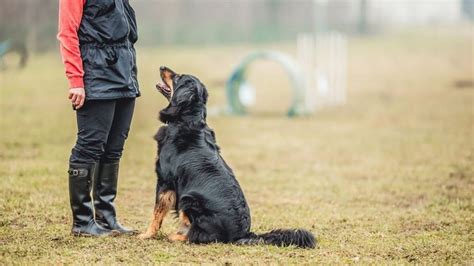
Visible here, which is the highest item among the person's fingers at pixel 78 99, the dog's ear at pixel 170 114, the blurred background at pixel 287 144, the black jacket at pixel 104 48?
the black jacket at pixel 104 48

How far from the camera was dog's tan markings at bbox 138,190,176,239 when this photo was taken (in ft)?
16.6

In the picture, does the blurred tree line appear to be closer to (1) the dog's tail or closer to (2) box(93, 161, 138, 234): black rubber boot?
(2) box(93, 161, 138, 234): black rubber boot

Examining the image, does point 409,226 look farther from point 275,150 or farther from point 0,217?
point 275,150

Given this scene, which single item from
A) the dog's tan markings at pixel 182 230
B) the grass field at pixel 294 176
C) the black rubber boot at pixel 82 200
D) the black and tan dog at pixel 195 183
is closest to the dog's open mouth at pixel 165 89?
the black and tan dog at pixel 195 183

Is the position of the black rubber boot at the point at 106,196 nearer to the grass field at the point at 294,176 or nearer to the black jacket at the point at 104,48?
the grass field at the point at 294,176

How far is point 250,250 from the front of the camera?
15.7 feet

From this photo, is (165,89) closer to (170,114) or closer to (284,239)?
(170,114)

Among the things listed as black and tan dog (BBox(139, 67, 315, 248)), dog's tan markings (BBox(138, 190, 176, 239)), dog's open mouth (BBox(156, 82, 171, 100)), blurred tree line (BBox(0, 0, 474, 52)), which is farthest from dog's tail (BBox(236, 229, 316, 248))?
blurred tree line (BBox(0, 0, 474, 52))

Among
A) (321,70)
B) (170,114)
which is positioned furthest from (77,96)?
(321,70)

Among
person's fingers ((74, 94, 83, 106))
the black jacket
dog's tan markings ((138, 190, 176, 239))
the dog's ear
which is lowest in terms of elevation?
dog's tan markings ((138, 190, 176, 239))

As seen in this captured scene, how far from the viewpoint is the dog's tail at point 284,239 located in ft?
16.1

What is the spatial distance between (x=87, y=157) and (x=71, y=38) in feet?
2.65

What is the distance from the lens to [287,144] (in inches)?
445

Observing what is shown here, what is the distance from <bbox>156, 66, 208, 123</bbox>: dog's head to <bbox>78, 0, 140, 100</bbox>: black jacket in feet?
1.17
